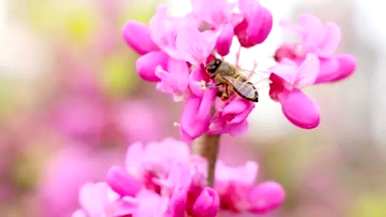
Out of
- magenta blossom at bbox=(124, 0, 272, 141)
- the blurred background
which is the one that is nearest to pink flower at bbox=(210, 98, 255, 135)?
magenta blossom at bbox=(124, 0, 272, 141)

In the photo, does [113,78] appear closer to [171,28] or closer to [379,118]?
[171,28]

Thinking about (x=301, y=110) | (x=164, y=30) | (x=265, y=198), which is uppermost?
(x=164, y=30)

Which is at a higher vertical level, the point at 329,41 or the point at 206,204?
the point at 329,41

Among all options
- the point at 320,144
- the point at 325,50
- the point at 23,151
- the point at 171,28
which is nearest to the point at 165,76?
the point at 171,28

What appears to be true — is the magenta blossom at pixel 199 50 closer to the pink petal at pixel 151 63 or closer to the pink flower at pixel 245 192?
the pink petal at pixel 151 63

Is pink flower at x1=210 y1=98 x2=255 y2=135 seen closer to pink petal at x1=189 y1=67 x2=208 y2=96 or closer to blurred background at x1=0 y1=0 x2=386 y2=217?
pink petal at x1=189 y1=67 x2=208 y2=96

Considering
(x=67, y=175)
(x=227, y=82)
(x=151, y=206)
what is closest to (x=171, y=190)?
(x=151, y=206)

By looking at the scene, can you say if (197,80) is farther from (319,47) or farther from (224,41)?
(319,47)
